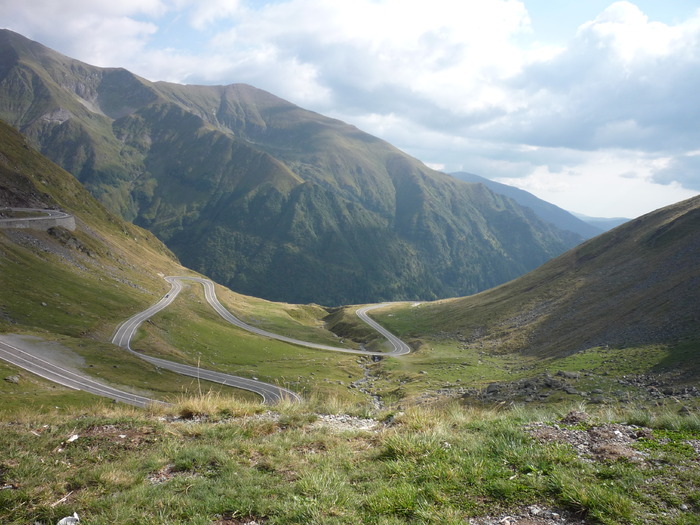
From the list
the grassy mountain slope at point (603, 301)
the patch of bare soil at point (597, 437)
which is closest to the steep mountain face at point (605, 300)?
the grassy mountain slope at point (603, 301)

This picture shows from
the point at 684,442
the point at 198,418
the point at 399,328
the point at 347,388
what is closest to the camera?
the point at 684,442

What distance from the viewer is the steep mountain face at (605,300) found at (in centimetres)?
6256

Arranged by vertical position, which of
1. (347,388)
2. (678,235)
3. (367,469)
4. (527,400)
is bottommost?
(347,388)

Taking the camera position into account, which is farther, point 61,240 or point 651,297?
point 61,240

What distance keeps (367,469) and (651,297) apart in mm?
83406

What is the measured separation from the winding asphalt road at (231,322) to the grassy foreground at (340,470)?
11452 mm

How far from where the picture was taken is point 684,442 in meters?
8.87

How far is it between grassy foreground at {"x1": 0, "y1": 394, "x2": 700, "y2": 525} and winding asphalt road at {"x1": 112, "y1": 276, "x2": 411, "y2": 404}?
11452 mm

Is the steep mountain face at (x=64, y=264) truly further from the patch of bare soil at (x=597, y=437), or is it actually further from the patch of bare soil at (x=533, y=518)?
the patch of bare soil at (x=533, y=518)

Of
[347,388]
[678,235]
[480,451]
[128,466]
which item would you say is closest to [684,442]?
[480,451]

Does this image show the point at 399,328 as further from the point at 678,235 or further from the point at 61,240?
the point at 61,240

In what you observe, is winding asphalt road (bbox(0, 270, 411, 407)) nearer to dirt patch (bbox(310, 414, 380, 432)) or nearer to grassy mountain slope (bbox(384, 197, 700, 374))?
dirt patch (bbox(310, 414, 380, 432))

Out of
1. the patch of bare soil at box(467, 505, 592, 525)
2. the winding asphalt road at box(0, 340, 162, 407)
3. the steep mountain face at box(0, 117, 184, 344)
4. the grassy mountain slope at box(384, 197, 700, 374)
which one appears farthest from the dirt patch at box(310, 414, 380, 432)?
the steep mountain face at box(0, 117, 184, 344)

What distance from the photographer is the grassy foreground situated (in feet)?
20.9
